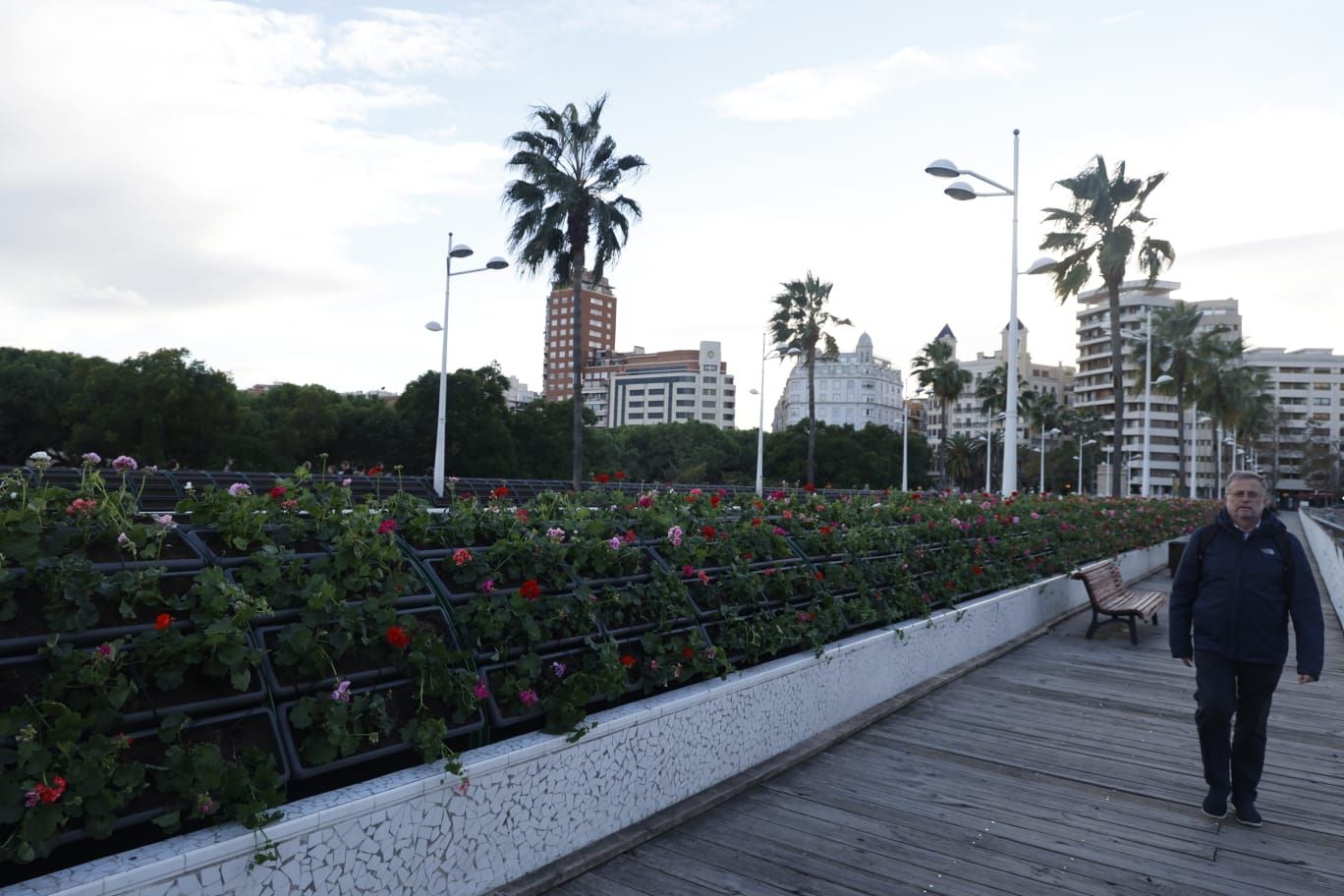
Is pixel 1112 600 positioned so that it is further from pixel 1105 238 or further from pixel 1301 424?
Result: pixel 1301 424

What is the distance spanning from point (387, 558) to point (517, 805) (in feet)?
3.75

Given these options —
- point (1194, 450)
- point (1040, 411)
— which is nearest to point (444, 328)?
point (1194, 450)

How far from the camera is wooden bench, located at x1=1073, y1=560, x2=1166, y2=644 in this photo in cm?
1000

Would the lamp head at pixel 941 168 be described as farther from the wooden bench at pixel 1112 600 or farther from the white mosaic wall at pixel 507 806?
the white mosaic wall at pixel 507 806

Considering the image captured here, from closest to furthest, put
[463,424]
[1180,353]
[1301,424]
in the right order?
[1180,353]
[463,424]
[1301,424]

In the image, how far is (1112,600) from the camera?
10.5 meters

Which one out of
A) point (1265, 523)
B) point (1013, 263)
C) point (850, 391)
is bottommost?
point (1265, 523)

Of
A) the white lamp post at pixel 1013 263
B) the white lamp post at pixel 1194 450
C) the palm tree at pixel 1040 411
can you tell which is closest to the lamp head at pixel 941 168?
the white lamp post at pixel 1013 263

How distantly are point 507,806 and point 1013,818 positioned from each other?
2654 mm

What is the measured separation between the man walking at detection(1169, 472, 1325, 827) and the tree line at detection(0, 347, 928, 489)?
25860 millimetres

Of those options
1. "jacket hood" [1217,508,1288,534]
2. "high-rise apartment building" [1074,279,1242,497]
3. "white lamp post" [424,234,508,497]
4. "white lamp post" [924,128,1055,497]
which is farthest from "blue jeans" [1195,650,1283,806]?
"high-rise apartment building" [1074,279,1242,497]

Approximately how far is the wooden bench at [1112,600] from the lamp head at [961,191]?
6008mm

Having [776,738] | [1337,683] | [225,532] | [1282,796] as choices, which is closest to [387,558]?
[225,532]

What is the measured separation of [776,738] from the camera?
5.42m
